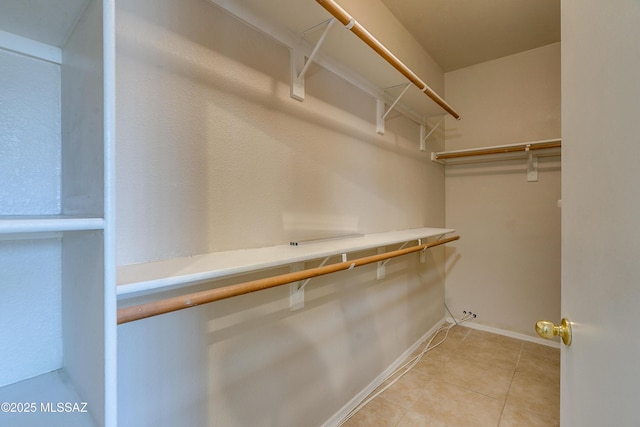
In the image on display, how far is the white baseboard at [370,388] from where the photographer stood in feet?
4.98

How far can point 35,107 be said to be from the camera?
58cm

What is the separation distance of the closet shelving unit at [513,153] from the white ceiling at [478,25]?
86 centimetres

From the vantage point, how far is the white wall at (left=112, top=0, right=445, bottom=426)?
0.82m

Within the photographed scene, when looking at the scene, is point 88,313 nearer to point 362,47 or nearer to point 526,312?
point 362,47

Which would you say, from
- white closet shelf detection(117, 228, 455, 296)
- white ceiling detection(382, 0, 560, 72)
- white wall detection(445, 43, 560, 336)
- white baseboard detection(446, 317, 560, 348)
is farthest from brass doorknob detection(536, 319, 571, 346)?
white baseboard detection(446, 317, 560, 348)

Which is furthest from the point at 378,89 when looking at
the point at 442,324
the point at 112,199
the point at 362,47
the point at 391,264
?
the point at 442,324

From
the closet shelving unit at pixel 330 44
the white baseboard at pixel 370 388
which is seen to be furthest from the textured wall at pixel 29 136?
the white baseboard at pixel 370 388

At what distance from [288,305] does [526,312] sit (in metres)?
2.44

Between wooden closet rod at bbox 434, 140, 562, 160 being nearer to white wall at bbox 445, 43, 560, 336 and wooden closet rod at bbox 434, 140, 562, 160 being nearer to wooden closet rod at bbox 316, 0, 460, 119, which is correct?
white wall at bbox 445, 43, 560, 336

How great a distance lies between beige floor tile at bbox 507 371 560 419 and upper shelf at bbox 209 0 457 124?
2.03 metres

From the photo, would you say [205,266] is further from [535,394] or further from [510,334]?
[510,334]

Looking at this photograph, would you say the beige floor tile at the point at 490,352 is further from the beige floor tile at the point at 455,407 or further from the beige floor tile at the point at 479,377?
the beige floor tile at the point at 455,407

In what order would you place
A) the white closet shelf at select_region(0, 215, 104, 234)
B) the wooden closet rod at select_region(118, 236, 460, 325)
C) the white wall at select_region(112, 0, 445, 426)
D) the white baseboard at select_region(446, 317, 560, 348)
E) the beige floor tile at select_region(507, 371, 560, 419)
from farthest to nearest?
the white baseboard at select_region(446, 317, 560, 348), the beige floor tile at select_region(507, 371, 560, 419), the white wall at select_region(112, 0, 445, 426), the wooden closet rod at select_region(118, 236, 460, 325), the white closet shelf at select_region(0, 215, 104, 234)

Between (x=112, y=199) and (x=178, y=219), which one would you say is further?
(x=178, y=219)
